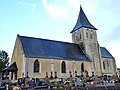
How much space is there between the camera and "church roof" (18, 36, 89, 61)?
2600 centimetres

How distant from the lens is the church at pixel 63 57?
82.0ft

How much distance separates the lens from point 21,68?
24391mm

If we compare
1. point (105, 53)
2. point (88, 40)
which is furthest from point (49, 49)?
point (105, 53)

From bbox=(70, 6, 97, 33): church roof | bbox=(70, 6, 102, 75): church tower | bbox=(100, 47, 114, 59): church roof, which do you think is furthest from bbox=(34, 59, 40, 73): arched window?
bbox=(100, 47, 114, 59): church roof

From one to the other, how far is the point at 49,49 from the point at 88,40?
9.86 m

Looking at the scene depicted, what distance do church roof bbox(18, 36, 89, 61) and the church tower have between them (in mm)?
1535

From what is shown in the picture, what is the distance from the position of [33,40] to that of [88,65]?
38.3ft

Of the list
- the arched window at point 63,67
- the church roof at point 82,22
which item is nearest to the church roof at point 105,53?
the church roof at point 82,22

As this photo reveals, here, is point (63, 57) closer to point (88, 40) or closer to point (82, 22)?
point (88, 40)

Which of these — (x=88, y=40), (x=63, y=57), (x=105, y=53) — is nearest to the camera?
(x=63, y=57)

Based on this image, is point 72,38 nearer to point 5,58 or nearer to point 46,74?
point 46,74

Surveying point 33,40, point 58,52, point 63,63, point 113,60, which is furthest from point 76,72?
point 113,60

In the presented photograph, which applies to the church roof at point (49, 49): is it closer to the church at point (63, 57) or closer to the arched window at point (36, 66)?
the church at point (63, 57)

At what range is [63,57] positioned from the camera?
28.2 meters
